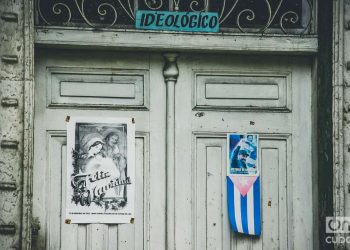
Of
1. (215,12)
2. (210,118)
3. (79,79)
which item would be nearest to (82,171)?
(79,79)

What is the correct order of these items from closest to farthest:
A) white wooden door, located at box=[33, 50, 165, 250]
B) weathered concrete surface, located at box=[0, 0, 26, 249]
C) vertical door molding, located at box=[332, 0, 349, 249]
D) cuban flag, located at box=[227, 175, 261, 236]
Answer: weathered concrete surface, located at box=[0, 0, 26, 249] < vertical door molding, located at box=[332, 0, 349, 249] < white wooden door, located at box=[33, 50, 165, 250] < cuban flag, located at box=[227, 175, 261, 236]

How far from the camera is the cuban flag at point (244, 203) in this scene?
17.4ft

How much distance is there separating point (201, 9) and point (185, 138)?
0.93 meters

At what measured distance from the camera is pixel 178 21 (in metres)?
5.25

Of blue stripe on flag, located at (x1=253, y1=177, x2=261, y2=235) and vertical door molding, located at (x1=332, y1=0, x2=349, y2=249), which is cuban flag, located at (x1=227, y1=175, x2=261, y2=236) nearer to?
blue stripe on flag, located at (x1=253, y1=177, x2=261, y2=235)

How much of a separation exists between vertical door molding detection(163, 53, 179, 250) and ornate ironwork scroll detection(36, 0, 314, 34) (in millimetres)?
382

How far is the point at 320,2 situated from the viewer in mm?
5348

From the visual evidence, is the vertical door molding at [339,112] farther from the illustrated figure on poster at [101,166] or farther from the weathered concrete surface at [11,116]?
the weathered concrete surface at [11,116]

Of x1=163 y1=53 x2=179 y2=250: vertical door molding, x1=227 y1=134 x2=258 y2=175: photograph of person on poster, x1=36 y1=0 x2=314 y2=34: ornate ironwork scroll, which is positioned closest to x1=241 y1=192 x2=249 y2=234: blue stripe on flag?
x1=227 y1=134 x2=258 y2=175: photograph of person on poster

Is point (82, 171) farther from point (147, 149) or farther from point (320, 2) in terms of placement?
point (320, 2)

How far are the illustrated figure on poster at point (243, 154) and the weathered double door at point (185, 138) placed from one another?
6 centimetres

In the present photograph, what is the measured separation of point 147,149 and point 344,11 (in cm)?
168

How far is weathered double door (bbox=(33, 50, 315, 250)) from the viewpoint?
5223 mm

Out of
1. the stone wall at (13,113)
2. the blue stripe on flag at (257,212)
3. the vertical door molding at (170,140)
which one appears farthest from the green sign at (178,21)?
the blue stripe on flag at (257,212)
